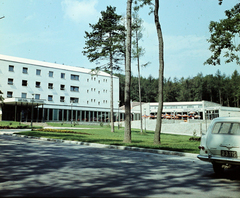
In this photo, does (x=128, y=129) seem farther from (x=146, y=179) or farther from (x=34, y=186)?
(x=34, y=186)

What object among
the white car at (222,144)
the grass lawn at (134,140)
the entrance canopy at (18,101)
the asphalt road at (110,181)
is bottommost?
the grass lawn at (134,140)

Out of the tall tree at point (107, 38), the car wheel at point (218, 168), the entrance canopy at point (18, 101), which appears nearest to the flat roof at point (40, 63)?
the entrance canopy at point (18, 101)

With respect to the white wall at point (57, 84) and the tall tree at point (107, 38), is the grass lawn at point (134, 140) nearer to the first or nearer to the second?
the tall tree at point (107, 38)

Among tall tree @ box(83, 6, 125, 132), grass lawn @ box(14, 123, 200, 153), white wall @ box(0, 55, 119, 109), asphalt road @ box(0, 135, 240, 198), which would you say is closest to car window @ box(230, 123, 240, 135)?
asphalt road @ box(0, 135, 240, 198)

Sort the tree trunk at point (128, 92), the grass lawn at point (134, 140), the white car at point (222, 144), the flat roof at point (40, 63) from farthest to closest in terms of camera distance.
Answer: the flat roof at point (40, 63) → the tree trunk at point (128, 92) → the grass lawn at point (134, 140) → the white car at point (222, 144)

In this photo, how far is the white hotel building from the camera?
48312mm

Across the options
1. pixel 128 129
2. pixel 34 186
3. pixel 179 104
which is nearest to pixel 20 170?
pixel 34 186

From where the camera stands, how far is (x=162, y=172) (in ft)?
23.5

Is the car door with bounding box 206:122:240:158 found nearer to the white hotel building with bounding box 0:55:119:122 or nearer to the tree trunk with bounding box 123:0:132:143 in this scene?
the tree trunk with bounding box 123:0:132:143

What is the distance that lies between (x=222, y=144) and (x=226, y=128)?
2.02 feet

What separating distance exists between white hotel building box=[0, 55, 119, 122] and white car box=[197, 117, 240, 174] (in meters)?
39.1

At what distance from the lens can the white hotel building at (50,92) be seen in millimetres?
48312

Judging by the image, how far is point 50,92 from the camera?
5547 cm

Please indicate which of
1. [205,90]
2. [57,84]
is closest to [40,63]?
[57,84]
